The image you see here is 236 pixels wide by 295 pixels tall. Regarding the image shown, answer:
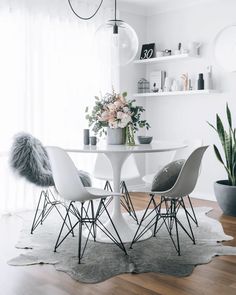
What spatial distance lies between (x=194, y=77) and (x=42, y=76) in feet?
6.52

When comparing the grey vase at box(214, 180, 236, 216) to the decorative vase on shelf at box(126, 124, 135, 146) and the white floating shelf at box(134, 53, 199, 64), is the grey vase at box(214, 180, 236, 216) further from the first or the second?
the white floating shelf at box(134, 53, 199, 64)

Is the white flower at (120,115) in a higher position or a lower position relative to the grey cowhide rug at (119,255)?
higher

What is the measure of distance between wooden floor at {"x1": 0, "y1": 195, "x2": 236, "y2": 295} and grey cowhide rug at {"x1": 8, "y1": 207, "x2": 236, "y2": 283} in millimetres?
71

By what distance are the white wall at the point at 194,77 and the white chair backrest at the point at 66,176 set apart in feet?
8.81

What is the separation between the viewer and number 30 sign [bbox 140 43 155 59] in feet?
19.3

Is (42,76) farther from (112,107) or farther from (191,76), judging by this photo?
(191,76)

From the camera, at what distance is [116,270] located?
2.85 meters

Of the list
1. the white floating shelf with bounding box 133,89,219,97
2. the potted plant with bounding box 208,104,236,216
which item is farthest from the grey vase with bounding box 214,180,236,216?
the white floating shelf with bounding box 133,89,219,97

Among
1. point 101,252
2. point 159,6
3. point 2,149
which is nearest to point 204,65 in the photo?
point 159,6

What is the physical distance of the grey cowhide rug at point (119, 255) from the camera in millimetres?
2850

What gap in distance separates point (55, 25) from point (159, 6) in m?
1.69

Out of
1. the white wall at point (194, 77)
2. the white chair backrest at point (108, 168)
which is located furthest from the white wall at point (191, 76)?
the white chair backrest at point (108, 168)

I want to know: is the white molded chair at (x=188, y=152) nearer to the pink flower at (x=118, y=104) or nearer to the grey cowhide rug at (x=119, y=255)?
the grey cowhide rug at (x=119, y=255)

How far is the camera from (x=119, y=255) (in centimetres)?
314
